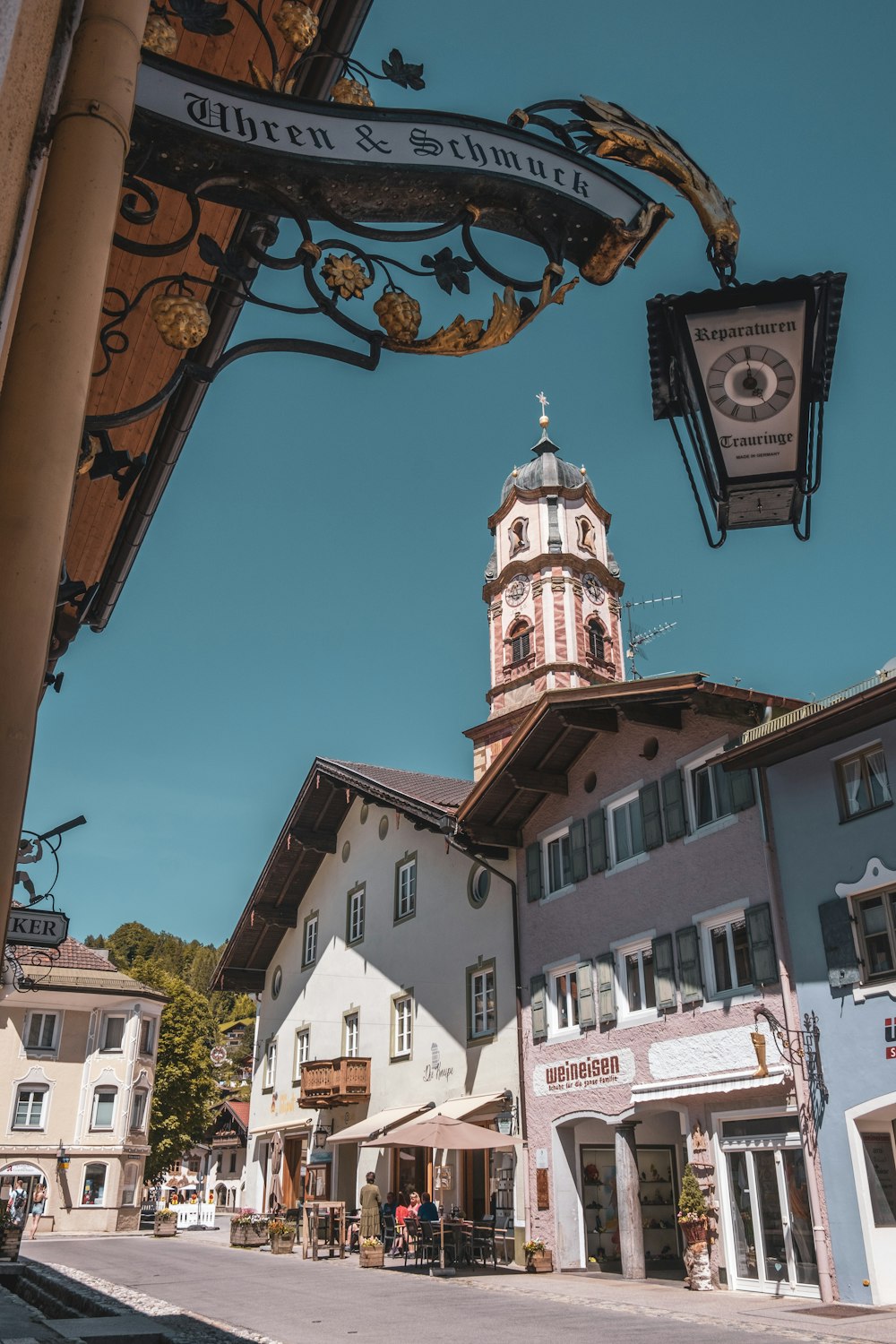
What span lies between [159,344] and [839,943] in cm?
1284

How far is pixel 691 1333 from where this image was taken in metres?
11.5

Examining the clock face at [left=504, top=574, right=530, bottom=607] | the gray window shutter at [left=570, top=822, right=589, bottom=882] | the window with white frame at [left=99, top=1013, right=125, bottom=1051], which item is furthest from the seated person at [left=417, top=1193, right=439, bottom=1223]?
the clock face at [left=504, top=574, right=530, bottom=607]

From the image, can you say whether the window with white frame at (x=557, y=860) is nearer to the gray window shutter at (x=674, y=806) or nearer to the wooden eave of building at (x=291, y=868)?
the gray window shutter at (x=674, y=806)

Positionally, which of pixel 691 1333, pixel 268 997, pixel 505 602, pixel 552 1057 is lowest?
pixel 691 1333

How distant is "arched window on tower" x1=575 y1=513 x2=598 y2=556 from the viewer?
50.7 meters

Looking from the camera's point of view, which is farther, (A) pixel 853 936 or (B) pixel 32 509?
(A) pixel 853 936

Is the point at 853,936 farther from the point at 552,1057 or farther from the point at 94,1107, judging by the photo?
the point at 94,1107

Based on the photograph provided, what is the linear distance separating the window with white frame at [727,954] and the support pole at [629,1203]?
3346mm

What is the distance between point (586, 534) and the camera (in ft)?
168

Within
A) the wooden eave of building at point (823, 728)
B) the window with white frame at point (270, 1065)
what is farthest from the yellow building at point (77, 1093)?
the wooden eave of building at point (823, 728)

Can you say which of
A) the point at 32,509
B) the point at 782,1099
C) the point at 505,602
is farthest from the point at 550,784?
the point at 505,602

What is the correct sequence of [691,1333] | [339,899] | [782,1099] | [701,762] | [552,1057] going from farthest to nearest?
1. [339,899]
2. [552,1057]
3. [701,762]
4. [782,1099]
5. [691,1333]

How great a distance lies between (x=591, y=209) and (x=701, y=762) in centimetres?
1619

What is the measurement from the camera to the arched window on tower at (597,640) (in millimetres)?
48406
